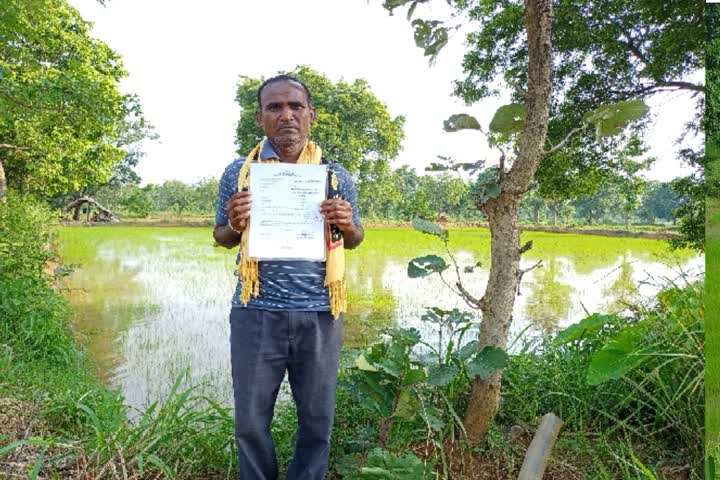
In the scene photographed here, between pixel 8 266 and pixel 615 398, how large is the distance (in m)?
5.05

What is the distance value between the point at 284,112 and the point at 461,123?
0.59 m

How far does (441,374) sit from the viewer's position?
1.76m

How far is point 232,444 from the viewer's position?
2037 mm

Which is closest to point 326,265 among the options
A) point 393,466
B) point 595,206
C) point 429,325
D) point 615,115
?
point 393,466

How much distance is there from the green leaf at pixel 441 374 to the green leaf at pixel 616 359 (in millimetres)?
549

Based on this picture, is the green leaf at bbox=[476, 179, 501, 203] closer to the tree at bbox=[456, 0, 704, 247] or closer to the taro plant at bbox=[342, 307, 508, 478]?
the taro plant at bbox=[342, 307, 508, 478]

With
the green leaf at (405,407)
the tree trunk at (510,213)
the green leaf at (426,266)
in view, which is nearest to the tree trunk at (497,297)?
the tree trunk at (510,213)

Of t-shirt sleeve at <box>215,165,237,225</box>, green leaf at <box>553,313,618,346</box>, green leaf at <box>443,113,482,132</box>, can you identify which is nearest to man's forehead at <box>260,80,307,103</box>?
t-shirt sleeve at <box>215,165,237,225</box>

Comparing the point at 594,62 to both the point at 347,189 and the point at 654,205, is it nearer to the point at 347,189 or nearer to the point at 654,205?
the point at 347,189

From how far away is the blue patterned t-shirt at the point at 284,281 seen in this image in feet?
5.18

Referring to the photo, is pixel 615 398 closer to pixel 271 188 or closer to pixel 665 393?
pixel 665 393

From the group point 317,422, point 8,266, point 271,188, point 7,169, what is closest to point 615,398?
point 317,422

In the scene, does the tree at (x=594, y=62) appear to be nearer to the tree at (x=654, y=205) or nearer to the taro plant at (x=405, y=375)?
the taro plant at (x=405, y=375)

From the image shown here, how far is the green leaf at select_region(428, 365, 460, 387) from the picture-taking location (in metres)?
1.73
